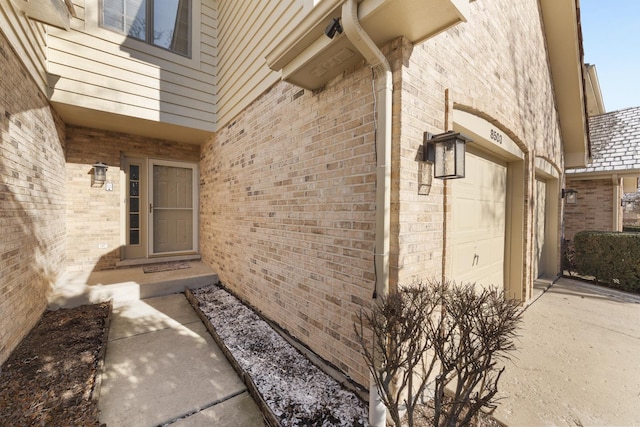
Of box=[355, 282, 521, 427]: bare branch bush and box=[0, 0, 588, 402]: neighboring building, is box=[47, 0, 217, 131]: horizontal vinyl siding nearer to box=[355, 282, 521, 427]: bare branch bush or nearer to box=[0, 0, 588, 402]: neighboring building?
box=[0, 0, 588, 402]: neighboring building

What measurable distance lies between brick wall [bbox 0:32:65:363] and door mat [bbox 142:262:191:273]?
1.38 metres

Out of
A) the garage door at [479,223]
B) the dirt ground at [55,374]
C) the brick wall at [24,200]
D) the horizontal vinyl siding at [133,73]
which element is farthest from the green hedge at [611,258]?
the brick wall at [24,200]

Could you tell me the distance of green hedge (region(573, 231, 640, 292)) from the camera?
4.89 metres

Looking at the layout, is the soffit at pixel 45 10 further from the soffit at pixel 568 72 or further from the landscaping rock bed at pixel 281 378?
the soffit at pixel 568 72

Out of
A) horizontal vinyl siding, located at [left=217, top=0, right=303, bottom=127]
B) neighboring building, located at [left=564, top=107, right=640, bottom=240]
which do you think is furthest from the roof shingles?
horizontal vinyl siding, located at [left=217, top=0, right=303, bottom=127]

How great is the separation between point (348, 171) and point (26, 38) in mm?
4127

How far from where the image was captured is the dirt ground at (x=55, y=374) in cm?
193

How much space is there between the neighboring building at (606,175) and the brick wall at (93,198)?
10.5 m

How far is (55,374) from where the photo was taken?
2383mm

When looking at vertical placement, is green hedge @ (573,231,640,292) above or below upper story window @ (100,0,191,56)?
below

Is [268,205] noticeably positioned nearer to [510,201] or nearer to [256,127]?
[256,127]

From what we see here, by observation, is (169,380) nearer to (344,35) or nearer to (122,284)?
(122,284)

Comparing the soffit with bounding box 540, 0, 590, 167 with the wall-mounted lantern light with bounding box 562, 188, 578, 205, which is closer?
the soffit with bounding box 540, 0, 590, 167

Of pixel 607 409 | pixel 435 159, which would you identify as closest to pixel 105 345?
pixel 435 159
